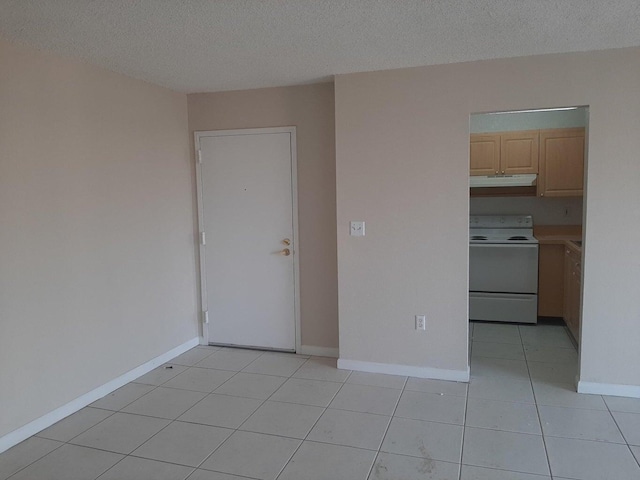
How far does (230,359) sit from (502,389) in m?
2.18

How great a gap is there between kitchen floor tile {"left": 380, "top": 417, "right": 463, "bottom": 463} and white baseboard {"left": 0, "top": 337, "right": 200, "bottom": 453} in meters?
2.03

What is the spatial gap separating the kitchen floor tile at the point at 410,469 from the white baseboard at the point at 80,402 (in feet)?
6.64

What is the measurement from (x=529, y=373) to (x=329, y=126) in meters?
2.49

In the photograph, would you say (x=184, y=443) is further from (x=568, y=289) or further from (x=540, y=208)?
(x=540, y=208)

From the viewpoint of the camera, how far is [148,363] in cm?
381

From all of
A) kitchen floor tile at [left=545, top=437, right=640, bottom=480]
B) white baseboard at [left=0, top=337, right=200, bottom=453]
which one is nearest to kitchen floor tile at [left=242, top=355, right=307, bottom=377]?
white baseboard at [left=0, top=337, right=200, bottom=453]

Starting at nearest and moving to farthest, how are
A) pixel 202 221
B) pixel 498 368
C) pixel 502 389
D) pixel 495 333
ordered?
pixel 502 389, pixel 498 368, pixel 202 221, pixel 495 333

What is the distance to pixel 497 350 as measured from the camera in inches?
163

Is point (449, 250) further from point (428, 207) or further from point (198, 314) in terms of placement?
point (198, 314)

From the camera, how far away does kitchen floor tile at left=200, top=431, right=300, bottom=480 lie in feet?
7.89

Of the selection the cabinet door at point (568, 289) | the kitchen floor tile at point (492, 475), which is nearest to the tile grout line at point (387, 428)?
the kitchen floor tile at point (492, 475)

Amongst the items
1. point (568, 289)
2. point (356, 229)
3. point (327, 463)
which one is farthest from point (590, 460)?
point (568, 289)

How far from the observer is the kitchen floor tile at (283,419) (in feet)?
9.21

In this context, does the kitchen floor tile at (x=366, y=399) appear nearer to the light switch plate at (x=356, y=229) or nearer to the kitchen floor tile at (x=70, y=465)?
the light switch plate at (x=356, y=229)
